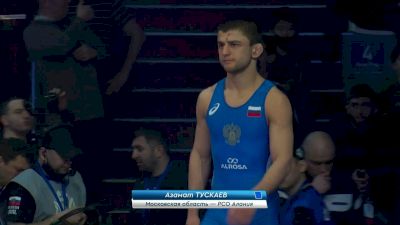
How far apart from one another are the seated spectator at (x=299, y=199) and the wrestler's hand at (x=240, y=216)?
0.37m

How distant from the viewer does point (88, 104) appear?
8086 mm

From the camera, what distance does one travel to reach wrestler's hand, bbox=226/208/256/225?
274 inches

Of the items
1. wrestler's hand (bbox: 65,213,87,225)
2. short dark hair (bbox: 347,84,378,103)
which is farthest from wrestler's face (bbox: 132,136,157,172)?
short dark hair (bbox: 347,84,378,103)

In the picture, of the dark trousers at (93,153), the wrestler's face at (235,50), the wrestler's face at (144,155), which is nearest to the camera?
the wrestler's face at (235,50)

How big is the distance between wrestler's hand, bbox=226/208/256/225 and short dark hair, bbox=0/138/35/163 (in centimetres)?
173

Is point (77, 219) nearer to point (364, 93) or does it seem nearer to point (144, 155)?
point (144, 155)

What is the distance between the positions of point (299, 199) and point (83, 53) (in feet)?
6.86

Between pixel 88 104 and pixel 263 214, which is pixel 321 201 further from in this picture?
pixel 88 104

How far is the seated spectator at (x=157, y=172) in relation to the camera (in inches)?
296

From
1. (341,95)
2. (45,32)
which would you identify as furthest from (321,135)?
(45,32)

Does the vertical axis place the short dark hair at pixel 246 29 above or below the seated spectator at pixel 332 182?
above

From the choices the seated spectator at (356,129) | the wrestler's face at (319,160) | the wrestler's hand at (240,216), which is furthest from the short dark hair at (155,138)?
the seated spectator at (356,129)

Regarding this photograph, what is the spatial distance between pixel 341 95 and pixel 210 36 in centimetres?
115

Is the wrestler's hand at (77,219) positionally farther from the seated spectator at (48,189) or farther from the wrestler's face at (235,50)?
the wrestler's face at (235,50)
